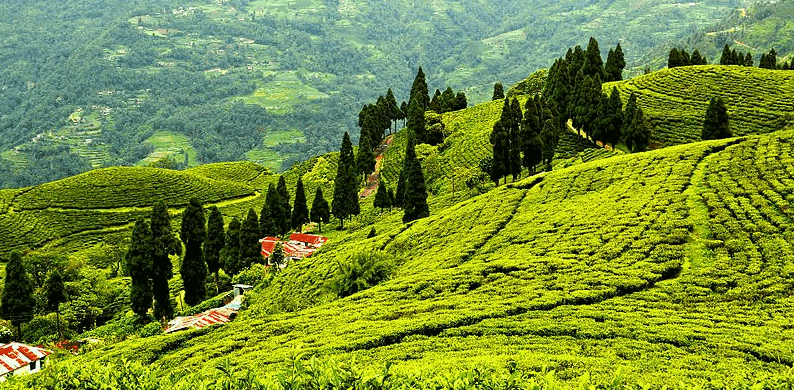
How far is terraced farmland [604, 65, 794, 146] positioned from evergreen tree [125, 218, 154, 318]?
174ft

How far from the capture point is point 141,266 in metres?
47.2

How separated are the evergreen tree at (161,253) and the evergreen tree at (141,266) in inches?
18.1

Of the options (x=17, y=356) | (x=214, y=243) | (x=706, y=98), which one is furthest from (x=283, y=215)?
(x=706, y=98)

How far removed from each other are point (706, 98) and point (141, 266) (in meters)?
67.1

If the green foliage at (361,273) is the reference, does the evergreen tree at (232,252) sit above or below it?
below

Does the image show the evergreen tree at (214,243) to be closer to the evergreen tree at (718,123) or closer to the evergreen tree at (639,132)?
the evergreen tree at (639,132)

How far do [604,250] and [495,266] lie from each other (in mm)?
5141

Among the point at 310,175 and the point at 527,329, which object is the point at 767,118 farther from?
the point at 310,175


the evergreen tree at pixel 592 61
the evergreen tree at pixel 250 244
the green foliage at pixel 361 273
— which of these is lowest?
the evergreen tree at pixel 250 244

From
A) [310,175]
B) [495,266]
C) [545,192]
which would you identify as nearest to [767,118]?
[545,192]

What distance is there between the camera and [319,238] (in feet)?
218

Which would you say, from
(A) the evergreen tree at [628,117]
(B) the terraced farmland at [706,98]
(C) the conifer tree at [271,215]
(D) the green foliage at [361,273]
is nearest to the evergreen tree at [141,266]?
(D) the green foliage at [361,273]

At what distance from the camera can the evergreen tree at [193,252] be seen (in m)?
51.2

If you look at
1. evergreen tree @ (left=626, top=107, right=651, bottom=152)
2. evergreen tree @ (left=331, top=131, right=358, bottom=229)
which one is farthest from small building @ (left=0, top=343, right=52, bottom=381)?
evergreen tree @ (left=626, top=107, right=651, bottom=152)
